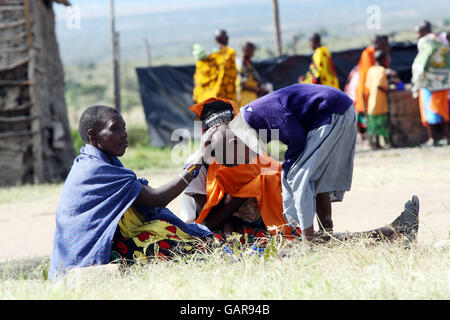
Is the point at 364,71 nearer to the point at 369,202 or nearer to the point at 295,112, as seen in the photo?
the point at 369,202

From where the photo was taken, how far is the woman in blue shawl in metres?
3.84

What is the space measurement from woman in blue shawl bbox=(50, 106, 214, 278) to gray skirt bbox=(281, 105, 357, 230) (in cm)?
58

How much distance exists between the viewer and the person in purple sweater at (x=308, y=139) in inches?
157

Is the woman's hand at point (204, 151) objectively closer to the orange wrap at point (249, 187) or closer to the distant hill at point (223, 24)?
the orange wrap at point (249, 187)

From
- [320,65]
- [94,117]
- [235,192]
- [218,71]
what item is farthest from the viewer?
[320,65]

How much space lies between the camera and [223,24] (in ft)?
452

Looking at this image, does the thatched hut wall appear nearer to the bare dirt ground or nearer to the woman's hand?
the bare dirt ground

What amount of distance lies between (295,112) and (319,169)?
37 centimetres

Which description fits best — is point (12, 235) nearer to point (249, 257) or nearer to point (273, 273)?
point (249, 257)

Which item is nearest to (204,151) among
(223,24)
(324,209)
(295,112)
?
(295,112)

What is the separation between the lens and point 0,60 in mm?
9625

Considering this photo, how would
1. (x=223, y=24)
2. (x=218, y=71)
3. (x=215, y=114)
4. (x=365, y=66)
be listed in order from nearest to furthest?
1. (x=215, y=114)
2. (x=218, y=71)
3. (x=365, y=66)
4. (x=223, y=24)

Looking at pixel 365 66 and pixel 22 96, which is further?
pixel 365 66
